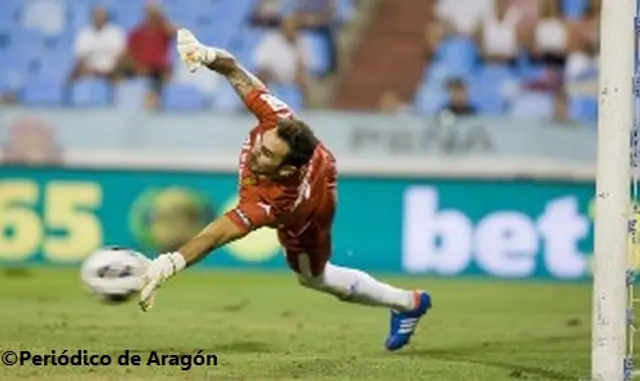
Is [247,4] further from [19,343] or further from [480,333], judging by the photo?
[19,343]

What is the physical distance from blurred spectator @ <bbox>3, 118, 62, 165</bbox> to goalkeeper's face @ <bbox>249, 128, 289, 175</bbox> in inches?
361

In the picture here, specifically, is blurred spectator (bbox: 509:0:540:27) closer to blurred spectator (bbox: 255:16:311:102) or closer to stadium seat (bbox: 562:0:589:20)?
stadium seat (bbox: 562:0:589:20)

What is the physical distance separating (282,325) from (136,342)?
1807 mm

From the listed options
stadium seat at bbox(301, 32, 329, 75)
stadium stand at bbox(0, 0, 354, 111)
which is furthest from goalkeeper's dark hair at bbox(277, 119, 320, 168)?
stadium seat at bbox(301, 32, 329, 75)

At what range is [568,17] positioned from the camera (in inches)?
796

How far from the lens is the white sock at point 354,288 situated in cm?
991

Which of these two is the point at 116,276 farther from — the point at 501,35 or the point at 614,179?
the point at 501,35

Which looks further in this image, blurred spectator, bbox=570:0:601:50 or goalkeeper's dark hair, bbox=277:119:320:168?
blurred spectator, bbox=570:0:601:50

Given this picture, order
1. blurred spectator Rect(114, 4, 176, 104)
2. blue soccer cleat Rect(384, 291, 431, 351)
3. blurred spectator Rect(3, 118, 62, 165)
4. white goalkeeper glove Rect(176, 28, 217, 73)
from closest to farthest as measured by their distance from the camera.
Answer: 1. white goalkeeper glove Rect(176, 28, 217, 73)
2. blue soccer cleat Rect(384, 291, 431, 351)
3. blurred spectator Rect(3, 118, 62, 165)
4. blurred spectator Rect(114, 4, 176, 104)

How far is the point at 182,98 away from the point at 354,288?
9.99 metres

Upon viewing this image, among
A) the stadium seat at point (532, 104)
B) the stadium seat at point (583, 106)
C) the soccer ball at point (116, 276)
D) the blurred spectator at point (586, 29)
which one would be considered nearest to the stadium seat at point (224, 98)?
the stadium seat at point (532, 104)

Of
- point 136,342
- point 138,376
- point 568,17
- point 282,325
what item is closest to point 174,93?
point 568,17

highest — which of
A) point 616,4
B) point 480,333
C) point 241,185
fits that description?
point 616,4

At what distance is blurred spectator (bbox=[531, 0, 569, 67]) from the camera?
65.6 feet
